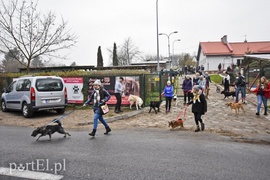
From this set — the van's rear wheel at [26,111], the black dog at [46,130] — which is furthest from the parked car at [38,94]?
the black dog at [46,130]

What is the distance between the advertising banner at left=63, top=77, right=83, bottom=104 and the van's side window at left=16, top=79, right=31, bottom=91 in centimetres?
290

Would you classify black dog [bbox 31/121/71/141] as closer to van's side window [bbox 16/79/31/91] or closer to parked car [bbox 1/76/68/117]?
parked car [bbox 1/76/68/117]

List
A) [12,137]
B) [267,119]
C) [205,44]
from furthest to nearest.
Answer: [205,44] → [267,119] → [12,137]

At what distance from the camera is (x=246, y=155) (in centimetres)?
537

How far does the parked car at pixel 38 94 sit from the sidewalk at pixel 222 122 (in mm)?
2978

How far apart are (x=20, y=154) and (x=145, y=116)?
6.18 m

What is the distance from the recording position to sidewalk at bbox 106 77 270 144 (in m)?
7.45

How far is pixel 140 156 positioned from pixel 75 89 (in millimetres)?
9517

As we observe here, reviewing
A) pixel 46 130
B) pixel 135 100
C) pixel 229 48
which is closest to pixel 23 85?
pixel 46 130

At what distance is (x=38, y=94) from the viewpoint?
10.6 meters

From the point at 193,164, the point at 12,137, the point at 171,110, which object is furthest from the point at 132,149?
the point at 171,110

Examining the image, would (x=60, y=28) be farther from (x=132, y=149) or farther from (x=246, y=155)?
(x=246, y=155)

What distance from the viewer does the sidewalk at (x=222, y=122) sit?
7.45m

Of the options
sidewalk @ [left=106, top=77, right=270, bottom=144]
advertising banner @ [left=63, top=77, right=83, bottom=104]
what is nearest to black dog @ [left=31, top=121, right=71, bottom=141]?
sidewalk @ [left=106, top=77, right=270, bottom=144]
